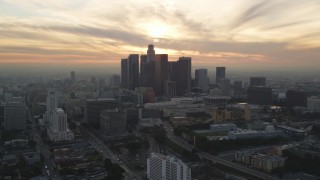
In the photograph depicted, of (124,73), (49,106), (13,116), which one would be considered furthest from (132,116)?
(124,73)

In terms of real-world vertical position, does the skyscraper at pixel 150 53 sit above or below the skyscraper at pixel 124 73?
above

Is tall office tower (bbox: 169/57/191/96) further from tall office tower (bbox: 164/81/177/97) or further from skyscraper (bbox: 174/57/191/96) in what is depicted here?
tall office tower (bbox: 164/81/177/97)

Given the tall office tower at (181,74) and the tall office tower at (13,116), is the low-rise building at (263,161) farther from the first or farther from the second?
the tall office tower at (181,74)

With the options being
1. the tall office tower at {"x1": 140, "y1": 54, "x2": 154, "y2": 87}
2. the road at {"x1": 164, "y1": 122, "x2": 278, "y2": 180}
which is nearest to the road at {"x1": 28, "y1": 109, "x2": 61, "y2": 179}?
the road at {"x1": 164, "y1": 122, "x2": 278, "y2": 180}

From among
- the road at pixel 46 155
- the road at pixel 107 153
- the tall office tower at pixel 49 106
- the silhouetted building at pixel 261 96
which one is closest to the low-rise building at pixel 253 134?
the road at pixel 107 153

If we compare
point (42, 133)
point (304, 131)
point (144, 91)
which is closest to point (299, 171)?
point (304, 131)

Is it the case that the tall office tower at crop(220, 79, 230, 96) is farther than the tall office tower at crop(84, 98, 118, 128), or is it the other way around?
the tall office tower at crop(220, 79, 230, 96)
